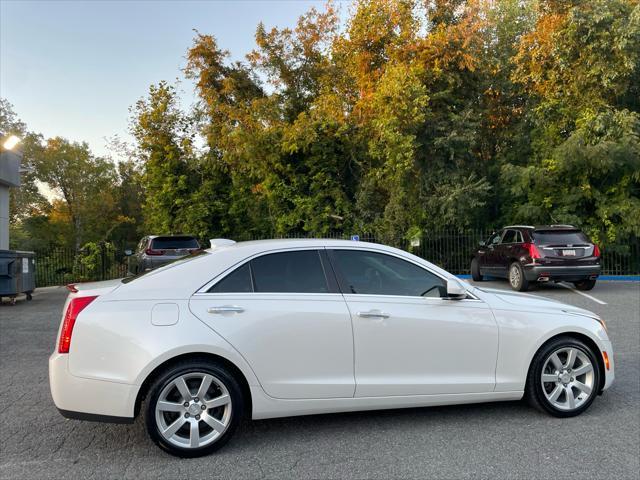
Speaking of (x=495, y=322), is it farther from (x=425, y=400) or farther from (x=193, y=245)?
(x=193, y=245)

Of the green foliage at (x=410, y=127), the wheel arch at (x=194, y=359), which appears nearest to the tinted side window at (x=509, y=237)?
the green foliage at (x=410, y=127)

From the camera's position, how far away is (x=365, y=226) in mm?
21344

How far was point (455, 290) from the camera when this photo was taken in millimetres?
4219

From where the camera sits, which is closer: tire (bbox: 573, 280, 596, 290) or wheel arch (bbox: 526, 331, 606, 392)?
wheel arch (bbox: 526, 331, 606, 392)

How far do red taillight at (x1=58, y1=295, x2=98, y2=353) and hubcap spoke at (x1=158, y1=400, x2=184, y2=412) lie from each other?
776mm

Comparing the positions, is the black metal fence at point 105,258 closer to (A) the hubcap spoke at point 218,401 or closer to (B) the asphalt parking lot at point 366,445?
(B) the asphalt parking lot at point 366,445

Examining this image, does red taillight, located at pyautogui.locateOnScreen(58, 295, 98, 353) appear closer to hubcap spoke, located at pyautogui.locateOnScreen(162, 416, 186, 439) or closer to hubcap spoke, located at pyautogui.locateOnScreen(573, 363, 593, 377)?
hubcap spoke, located at pyautogui.locateOnScreen(162, 416, 186, 439)

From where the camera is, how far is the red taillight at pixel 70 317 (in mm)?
3725

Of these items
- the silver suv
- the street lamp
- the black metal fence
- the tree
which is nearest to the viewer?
the silver suv

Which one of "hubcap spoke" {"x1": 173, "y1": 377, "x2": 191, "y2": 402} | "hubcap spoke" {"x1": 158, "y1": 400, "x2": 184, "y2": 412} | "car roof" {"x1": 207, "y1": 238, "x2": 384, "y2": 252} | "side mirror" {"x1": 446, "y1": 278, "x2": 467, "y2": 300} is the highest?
"car roof" {"x1": 207, "y1": 238, "x2": 384, "y2": 252}

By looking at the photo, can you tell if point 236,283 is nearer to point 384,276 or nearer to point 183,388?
point 183,388

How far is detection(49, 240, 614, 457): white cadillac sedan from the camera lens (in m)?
3.66

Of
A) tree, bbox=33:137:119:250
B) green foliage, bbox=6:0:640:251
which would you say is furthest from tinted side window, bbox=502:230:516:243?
tree, bbox=33:137:119:250

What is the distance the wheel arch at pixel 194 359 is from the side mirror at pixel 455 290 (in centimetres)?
174
